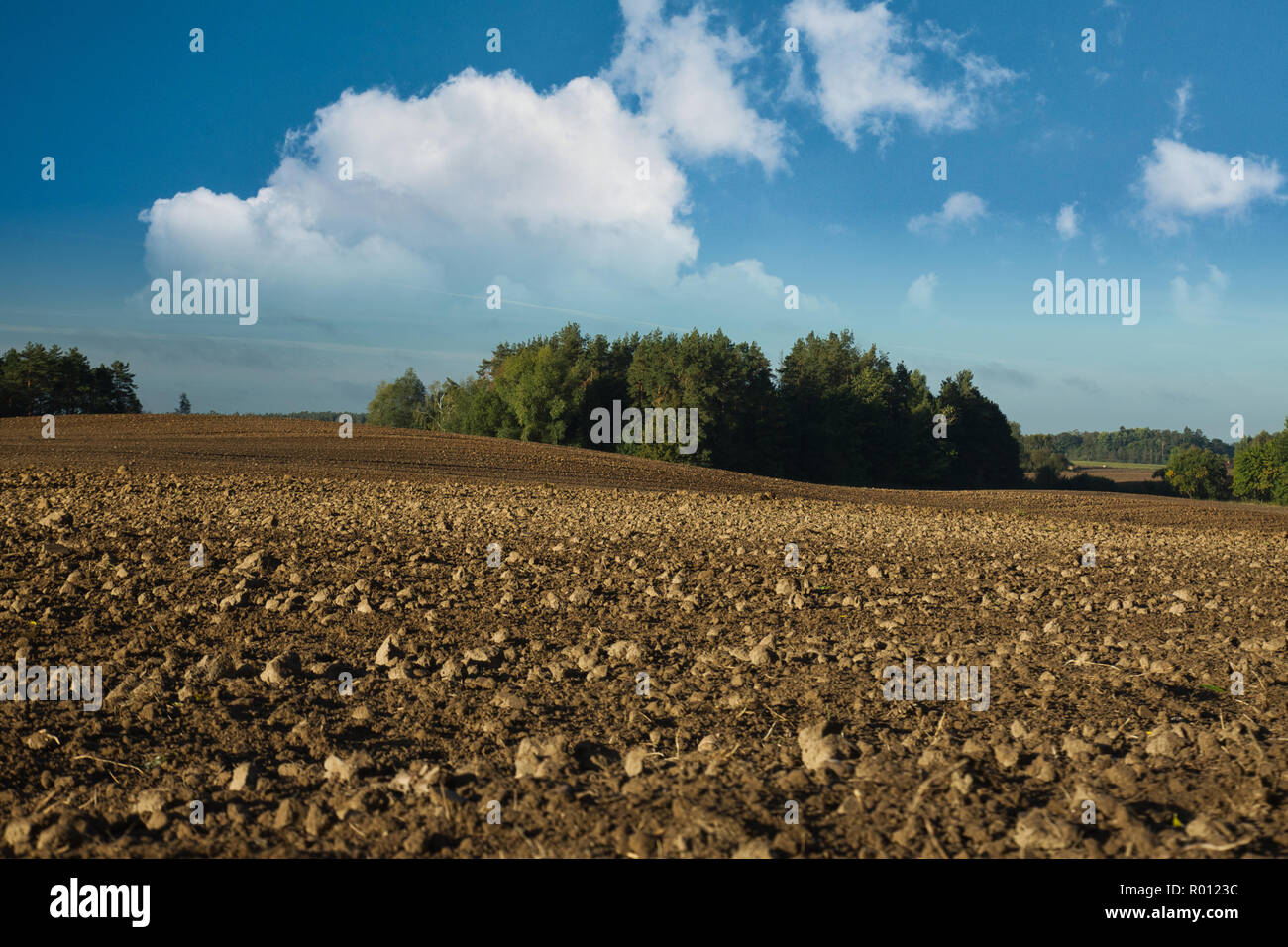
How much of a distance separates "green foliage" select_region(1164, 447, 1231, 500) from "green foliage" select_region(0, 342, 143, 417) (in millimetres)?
81099

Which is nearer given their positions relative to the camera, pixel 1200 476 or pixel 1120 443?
pixel 1200 476

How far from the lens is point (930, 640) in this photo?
6.66 metres

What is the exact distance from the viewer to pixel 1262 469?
62812 millimetres

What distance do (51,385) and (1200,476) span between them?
289 ft

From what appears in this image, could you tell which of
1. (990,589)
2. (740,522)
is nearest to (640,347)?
(740,522)

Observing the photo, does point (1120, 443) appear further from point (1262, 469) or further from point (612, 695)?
→ point (612, 695)

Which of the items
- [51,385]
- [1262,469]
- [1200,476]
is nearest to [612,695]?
[51,385]

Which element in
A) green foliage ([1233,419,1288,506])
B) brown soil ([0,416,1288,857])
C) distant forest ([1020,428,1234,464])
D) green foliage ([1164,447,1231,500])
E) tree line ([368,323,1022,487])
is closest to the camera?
brown soil ([0,416,1288,857])

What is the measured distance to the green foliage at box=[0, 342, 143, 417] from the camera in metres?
54.5

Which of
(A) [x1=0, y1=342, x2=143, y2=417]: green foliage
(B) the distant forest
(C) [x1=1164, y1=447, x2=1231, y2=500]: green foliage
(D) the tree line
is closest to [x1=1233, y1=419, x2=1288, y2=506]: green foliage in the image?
(C) [x1=1164, y1=447, x2=1231, y2=500]: green foliage

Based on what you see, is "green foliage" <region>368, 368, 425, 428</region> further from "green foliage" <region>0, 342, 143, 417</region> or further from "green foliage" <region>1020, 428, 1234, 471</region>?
"green foliage" <region>1020, 428, 1234, 471</region>

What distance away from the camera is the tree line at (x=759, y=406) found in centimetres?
5219

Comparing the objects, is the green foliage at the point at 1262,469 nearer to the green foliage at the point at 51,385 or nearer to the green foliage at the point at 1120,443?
the green foliage at the point at 1120,443
